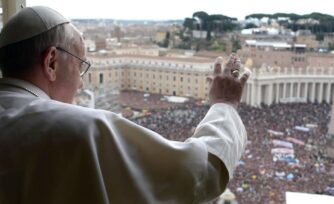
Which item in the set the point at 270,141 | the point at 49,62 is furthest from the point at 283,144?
the point at 49,62

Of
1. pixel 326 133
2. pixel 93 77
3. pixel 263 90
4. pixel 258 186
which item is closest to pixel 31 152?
pixel 258 186

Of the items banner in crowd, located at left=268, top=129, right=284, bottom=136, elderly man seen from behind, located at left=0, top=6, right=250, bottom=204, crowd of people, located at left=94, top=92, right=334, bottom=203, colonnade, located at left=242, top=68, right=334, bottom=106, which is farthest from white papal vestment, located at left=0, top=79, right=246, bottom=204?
colonnade, located at left=242, top=68, right=334, bottom=106

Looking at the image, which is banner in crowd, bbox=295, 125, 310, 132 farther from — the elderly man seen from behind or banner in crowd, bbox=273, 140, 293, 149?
the elderly man seen from behind

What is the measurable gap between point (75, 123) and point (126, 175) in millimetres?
55

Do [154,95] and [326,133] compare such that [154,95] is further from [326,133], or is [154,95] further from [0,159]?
[0,159]

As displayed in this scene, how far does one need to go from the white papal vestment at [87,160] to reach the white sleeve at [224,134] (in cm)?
2

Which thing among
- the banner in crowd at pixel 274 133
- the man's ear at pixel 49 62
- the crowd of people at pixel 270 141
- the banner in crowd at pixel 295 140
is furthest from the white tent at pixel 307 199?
the banner in crowd at pixel 274 133

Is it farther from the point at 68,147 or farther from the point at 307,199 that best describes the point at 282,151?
the point at 68,147

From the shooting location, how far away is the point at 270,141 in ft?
15.8

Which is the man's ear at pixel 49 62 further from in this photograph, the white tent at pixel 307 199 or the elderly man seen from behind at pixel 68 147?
the white tent at pixel 307 199

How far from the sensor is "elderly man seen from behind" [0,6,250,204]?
329 mm

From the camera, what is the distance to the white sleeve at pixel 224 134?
0.38m

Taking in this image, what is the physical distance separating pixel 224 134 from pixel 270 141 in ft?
15.0

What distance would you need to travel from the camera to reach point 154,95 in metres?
7.08
